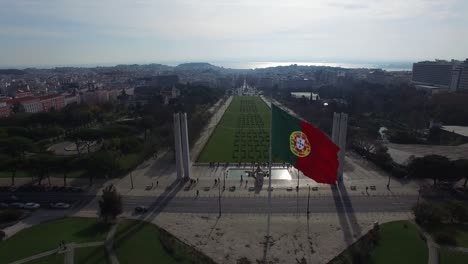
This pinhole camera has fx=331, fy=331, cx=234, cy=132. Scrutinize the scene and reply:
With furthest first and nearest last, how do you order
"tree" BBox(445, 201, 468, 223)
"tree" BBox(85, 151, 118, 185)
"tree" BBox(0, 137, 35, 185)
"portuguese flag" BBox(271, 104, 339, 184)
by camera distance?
1. "tree" BBox(0, 137, 35, 185)
2. "tree" BBox(85, 151, 118, 185)
3. "tree" BBox(445, 201, 468, 223)
4. "portuguese flag" BBox(271, 104, 339, 184)

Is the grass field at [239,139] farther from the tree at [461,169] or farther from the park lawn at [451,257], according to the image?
the park lawn at [451,257]

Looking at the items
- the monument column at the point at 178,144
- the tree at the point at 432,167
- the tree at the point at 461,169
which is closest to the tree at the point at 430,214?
the tree at the point at 432,167

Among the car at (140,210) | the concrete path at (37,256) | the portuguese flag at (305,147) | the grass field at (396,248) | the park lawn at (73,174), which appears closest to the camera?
the portuguese flag at (305,147)

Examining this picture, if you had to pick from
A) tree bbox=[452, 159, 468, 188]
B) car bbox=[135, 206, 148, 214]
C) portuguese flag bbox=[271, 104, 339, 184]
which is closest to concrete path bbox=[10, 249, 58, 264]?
car bbox=[135, 206, 148, 214]

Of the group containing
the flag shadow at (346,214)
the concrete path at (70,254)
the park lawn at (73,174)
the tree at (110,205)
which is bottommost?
the flag shadow at (346,214)

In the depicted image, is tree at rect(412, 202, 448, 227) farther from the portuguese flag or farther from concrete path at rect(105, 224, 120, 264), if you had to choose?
concrete path at rect(105, 224, 120, 264)
